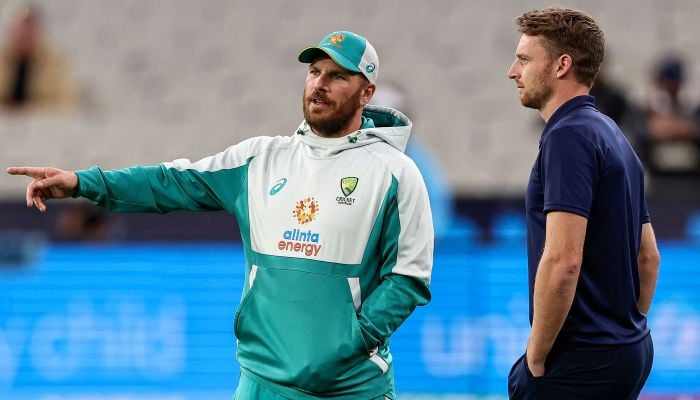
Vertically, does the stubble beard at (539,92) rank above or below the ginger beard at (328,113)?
above

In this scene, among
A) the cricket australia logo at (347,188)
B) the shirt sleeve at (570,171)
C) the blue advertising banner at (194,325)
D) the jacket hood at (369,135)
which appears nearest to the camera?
the shirt sleeve at (570,171)

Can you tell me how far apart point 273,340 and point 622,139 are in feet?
4.35

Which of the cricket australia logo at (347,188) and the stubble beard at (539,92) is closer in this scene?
the stubble beard at (539,92)

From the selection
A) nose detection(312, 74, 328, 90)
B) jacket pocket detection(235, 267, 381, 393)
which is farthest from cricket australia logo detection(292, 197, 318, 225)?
nose detection(312, 74, 328, 90)

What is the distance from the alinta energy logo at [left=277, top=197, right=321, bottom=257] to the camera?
13.0 ft

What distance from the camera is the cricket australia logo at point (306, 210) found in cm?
402

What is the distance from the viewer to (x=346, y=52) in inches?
161

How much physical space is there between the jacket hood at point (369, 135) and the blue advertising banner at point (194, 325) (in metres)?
4.21

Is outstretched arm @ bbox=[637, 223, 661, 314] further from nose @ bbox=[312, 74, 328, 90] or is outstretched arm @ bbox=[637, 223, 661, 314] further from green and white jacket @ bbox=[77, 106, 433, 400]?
nose @ bbox=[312, 74, 328, 90]

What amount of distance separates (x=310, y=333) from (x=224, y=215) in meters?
5.10

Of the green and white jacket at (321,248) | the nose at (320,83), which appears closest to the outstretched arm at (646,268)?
the green and white jacket at (321,248)

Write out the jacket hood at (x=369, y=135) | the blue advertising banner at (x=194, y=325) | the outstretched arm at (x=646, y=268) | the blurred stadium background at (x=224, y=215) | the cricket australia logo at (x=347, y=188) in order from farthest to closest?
the blurred stadium background at (x=224, y=215) → the blue advertising banner at (x=194, y=325) → the jacket hood at (x=369, y=135) → the cricket australia logo at (x=347, y=188) → the outstretched arm at (x=646, y=268)

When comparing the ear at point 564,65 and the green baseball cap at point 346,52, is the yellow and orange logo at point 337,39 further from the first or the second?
the ear at point 564,65

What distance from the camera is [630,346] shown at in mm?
3660
